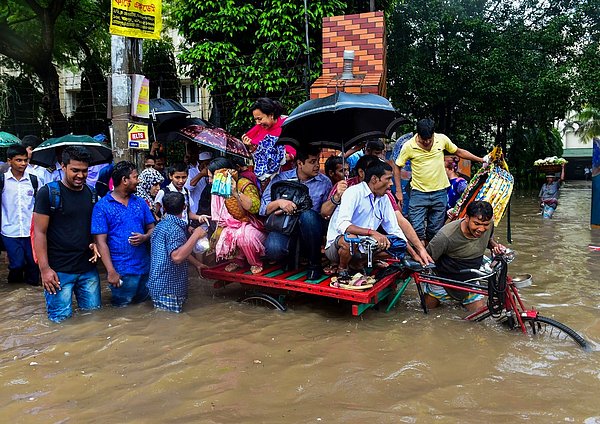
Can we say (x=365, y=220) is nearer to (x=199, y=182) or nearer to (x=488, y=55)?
(x=199, y=182)

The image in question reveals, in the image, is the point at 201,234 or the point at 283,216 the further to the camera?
the point at 283,216

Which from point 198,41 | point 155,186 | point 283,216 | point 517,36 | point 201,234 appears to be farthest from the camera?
point 517,36

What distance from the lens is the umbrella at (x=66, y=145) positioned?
5840 millimetres

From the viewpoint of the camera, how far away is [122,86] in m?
5.89

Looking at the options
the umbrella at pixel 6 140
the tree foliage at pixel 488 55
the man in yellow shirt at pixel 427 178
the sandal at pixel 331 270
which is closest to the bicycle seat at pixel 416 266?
the sandal at pixel 331 270

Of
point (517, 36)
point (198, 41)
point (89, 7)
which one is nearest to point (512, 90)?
point (517, 36)

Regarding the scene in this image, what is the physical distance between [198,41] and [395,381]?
8344 millimetres

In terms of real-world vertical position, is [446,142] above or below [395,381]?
above

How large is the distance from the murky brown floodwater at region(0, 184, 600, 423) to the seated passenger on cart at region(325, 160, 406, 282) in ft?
1.88

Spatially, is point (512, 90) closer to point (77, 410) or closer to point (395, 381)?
point (395, 381)

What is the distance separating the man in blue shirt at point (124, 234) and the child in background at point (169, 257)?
0.21 m

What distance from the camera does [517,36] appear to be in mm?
16609

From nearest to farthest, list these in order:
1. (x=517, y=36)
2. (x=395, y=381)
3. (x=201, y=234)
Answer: (x=395, y=381) → (x=201, y=234) → (x=517, y=36)

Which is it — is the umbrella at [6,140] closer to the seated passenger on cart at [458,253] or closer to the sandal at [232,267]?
the sandal at [232,267]
